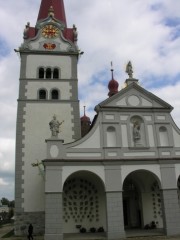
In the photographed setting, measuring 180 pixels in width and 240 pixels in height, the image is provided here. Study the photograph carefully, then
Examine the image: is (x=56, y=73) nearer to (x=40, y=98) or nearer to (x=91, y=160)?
(x=40, y=98)

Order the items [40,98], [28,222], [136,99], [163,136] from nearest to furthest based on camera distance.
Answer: [28,222]
[163,136]
[136,99]
[40,98]

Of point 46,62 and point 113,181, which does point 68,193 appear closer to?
point 113,181

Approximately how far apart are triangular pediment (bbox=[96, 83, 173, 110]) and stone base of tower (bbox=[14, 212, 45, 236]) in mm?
10045

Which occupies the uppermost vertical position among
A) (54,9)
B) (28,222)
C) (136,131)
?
(54,9)

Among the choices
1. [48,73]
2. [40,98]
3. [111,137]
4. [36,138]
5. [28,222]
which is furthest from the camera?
[48,73]

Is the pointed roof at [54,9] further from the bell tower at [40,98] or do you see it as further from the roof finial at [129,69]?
the roof finial at [129,69]

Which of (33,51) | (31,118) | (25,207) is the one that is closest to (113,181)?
(25,207)

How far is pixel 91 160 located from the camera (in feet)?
66.5

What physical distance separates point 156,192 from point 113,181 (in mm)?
5115

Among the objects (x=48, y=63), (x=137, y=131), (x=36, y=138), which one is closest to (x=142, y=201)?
(x=137, y=131)

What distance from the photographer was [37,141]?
24.3 m

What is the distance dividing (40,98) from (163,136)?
1077 centimetres

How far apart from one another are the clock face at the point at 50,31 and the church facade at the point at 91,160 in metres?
2.63

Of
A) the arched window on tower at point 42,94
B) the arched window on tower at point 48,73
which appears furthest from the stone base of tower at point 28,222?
the arched window on tower at point 48,73
